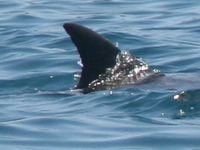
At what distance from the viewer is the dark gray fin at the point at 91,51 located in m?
8.94

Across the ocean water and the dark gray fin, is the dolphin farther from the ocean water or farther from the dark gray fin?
the ocean water

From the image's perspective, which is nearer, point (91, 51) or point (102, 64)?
point (91, 51)

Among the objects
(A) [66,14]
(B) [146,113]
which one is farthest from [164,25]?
(B) [146,113]

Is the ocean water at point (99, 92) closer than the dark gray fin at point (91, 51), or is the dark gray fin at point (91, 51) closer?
the ocean water at point (99, 92)

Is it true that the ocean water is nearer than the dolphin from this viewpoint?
Yes

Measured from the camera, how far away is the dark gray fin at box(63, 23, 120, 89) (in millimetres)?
8938

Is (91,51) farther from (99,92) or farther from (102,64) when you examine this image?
(99,92)

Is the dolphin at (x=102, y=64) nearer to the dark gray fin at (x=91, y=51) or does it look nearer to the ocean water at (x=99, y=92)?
the dark gray fin at (x=91, y=51)

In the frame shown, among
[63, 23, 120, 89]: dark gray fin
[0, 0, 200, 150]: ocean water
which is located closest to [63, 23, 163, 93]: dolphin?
[63, 23, 120, 89]: dark gray fin

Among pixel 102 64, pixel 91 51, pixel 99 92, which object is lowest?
pixel 99 92

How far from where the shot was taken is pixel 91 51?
9047 mm

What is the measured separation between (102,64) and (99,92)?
0.36 m

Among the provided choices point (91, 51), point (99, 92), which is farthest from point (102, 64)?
point (99, 92)

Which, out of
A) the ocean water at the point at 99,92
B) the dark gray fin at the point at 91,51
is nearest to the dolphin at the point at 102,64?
the dark gray fin at the point at 91,51
